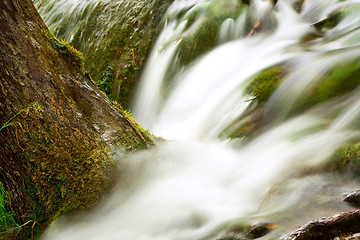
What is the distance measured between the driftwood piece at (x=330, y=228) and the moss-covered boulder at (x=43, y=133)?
1.51m

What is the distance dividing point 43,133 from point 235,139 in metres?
2.23

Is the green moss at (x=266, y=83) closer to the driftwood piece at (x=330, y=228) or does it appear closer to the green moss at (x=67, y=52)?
the green moss at (x=67, y=52)

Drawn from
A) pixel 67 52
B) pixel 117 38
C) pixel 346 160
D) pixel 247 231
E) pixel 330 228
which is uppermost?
pixel 117 38

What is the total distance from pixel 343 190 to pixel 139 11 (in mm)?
6057

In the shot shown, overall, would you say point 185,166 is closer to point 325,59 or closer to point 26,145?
point 26,145

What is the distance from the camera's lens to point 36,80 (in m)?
2.29

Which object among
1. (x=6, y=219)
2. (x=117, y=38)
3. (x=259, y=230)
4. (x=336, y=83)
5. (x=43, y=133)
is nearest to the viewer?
(x=259, y=230)

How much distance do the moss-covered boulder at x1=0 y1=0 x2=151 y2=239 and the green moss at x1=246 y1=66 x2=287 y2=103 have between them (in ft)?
6.86

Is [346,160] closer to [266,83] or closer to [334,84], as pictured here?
[334,84]

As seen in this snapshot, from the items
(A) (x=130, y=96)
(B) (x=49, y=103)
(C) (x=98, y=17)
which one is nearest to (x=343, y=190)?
(B) (x=49, y=103)

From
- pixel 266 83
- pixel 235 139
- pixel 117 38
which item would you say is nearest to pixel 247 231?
Result: pixel 235 139

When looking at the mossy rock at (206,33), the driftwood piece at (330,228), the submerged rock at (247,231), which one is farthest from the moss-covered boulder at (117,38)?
the driftwood piece at (330,228)

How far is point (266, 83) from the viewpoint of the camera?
13.7 ft

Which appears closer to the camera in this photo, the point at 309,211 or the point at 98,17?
the point at 309,211
